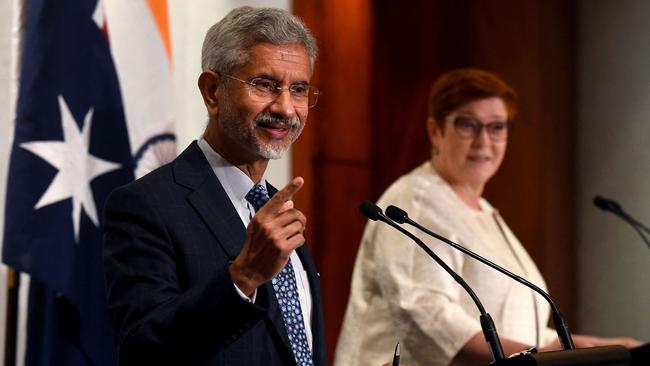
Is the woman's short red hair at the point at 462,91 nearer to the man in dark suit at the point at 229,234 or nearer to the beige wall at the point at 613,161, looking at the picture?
the man in dark suit at the point at 229,234

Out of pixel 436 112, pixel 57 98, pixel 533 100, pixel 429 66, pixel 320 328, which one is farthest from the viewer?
pixel 429 66

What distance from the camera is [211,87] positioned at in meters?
2.14

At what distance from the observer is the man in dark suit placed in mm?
1725

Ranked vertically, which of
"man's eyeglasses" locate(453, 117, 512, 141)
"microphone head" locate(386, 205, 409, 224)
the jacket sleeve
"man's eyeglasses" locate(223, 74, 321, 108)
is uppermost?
"man's eyeglasses" locate(223, 74, 321, 108)

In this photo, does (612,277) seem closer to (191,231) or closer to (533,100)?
(533,100)

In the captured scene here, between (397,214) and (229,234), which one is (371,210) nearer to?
(397,214)

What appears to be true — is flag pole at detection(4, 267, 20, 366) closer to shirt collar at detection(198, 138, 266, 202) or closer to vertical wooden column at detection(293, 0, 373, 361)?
shirt collar at detection(198, 138, 266, 202)

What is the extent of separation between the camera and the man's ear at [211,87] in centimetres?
212

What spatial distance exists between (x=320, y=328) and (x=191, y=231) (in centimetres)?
38

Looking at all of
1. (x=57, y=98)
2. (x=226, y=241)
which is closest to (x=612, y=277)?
(x=57, y=98)

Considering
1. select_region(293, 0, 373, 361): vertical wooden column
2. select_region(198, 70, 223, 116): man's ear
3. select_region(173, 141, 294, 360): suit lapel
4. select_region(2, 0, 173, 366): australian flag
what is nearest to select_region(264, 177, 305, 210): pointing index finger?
select_region(173, 141, 294, 360): suit lapel

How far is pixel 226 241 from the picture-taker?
1.97 metres

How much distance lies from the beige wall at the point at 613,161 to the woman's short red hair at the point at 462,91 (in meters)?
1.55

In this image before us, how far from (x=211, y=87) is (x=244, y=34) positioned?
0.14 metres
